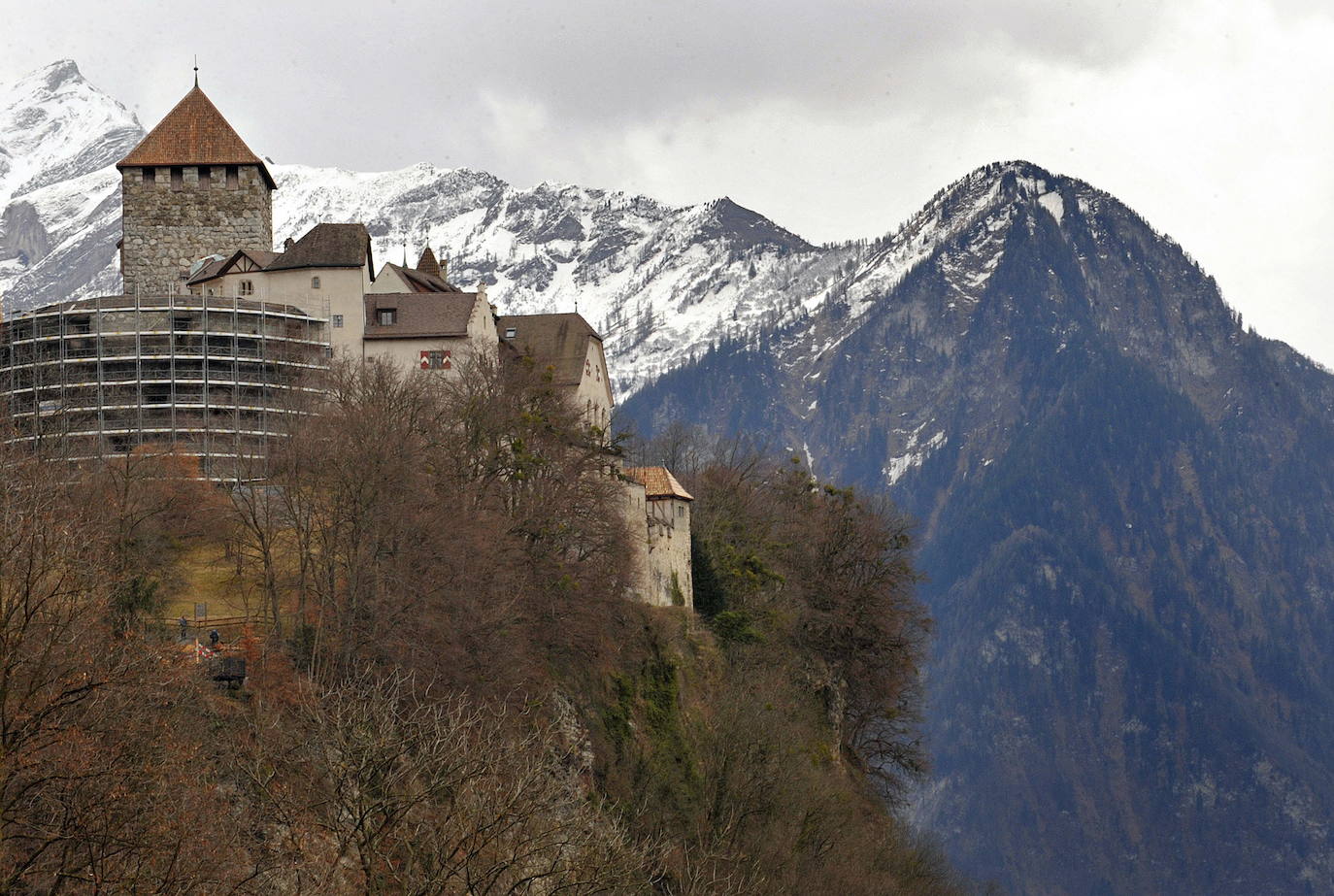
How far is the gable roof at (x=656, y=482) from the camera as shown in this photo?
82.2 meters

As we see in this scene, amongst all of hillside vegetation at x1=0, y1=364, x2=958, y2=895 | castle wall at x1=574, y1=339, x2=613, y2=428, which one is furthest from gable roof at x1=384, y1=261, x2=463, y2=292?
hillside vegetation at x1=0, y1=364, x2=958, y2=895

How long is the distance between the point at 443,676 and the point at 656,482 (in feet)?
83.2

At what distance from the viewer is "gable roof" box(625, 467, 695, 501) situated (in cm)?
8225

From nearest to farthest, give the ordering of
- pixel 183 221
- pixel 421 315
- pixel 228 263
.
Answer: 1. pixel 421 315
2. pixel 228 263
3. pixel 183 221

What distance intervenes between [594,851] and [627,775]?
88.2 ft

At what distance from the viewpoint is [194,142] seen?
94688 mm

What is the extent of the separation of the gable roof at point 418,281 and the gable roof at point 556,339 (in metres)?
3.53

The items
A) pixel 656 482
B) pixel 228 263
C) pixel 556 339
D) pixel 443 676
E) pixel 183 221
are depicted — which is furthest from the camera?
pixel 556 339

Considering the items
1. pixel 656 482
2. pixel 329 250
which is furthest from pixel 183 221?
pixel 656 482

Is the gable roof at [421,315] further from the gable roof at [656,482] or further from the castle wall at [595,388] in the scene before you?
the gable roof at [656,482]

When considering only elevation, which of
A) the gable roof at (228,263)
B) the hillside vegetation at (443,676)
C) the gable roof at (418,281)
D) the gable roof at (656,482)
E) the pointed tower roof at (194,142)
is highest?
the pointed tower roof at (194,142)

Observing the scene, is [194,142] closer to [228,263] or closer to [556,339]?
[228,263]

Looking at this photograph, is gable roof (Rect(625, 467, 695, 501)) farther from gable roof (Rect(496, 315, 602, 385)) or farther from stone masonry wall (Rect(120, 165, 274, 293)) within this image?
stone masonry wall (Rect(120, 165, 274, 293))

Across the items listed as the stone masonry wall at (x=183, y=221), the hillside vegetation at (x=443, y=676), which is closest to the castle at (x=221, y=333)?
the stone masonry wall at (x=183, y=221)
